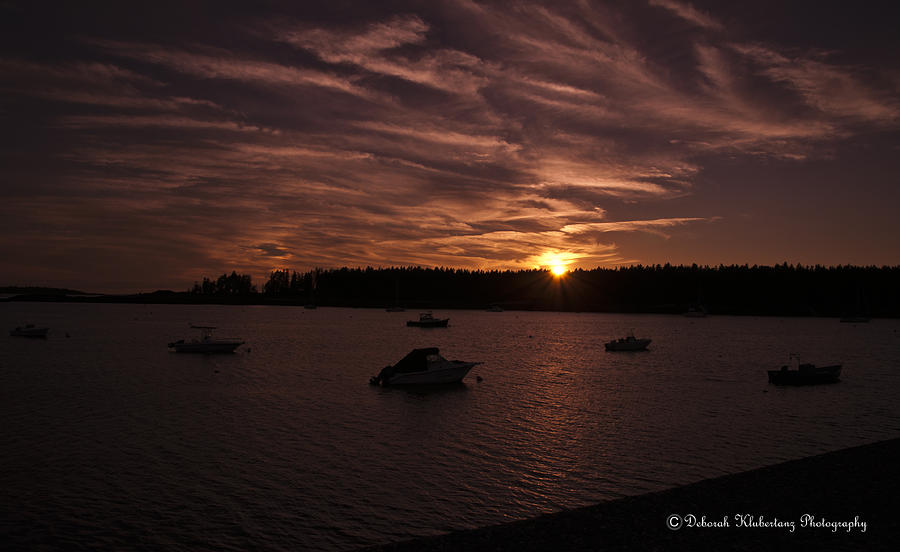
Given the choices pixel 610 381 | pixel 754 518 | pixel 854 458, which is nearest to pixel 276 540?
pixel 754 518

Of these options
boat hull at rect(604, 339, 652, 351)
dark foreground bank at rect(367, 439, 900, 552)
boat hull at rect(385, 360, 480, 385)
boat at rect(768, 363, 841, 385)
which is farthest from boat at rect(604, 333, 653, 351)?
dark foreground bank at rect(367, 439, 900, 552)

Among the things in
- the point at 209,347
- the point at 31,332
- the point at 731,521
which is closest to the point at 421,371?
the point at 731,521

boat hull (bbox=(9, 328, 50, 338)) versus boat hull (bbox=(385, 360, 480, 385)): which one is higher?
boat hull (bbox=(385, 360, 480, 385))

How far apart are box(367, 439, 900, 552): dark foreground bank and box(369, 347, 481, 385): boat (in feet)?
119

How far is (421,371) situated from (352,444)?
2356 centimetres

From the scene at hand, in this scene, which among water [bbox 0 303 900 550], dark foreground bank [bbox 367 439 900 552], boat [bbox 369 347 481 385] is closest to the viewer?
dark foreground bank [bbox 367 439 900 552]

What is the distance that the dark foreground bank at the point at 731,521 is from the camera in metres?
14.0

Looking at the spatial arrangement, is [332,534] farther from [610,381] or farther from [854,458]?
[610,381]

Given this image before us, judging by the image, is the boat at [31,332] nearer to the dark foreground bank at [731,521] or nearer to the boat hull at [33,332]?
the boat hull at [33,332]

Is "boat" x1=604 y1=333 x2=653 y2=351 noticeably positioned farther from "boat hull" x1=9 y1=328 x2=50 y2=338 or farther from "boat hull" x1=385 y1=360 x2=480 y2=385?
"boat hull" x1=9 y1=328 x2=50 y2=338

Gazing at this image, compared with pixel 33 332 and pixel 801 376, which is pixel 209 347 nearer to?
pixel 33 332

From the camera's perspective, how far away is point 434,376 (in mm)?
55156

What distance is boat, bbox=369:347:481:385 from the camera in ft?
176

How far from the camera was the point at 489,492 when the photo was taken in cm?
2284
